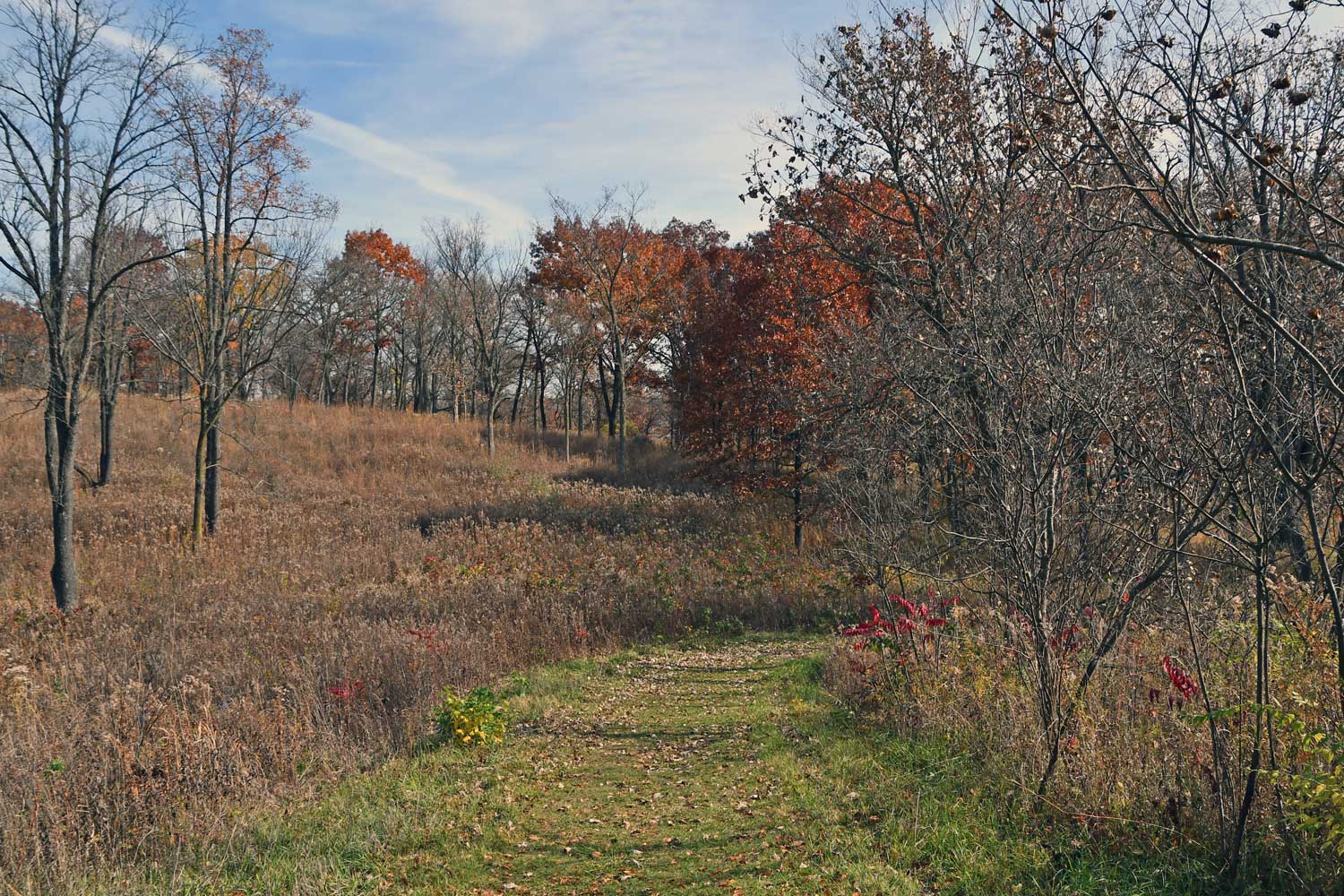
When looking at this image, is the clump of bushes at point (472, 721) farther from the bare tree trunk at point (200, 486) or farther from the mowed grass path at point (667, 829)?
the bare tree trunk at point (200, 486)

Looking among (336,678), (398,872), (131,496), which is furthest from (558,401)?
(398,872)

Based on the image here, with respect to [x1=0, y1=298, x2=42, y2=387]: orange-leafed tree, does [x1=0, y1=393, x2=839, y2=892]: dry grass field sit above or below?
below

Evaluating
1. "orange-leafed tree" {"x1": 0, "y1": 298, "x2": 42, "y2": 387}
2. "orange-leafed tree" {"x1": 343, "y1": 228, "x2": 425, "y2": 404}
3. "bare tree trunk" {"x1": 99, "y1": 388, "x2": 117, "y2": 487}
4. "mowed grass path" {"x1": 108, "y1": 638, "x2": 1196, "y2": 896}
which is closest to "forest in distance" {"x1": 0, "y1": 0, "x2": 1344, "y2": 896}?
"mowed grass path" {"x1": 108, "y1": 638, "x2": 1196, "y2": 896}

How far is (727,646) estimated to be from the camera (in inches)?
505

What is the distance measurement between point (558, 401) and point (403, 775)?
2091 inches

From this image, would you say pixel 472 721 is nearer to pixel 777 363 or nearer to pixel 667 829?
pixel 667 829

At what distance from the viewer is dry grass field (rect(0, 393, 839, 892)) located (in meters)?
6.15

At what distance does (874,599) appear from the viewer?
1460 cm

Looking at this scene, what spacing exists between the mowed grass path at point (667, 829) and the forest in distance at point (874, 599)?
0.04 metres

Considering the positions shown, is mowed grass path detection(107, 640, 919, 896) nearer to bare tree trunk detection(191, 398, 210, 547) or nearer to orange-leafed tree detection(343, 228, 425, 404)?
bare tree trunk detection(191, 398, 210, 547)

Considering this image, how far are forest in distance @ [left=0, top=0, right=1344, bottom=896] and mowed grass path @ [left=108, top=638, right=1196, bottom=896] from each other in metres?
0.04

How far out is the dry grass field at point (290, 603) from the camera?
20.2 feet

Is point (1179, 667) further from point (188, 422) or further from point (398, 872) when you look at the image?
point (188, 422)

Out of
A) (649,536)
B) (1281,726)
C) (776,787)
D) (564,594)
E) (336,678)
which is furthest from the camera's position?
(649,536)
